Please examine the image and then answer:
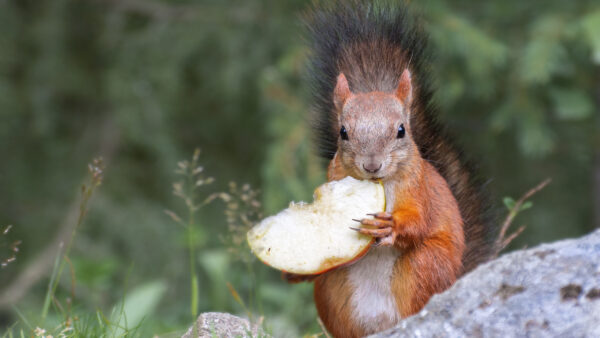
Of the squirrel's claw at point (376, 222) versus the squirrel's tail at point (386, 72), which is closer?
the squirrel's claw at point (376, 222)

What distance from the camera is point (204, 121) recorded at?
4.07 m

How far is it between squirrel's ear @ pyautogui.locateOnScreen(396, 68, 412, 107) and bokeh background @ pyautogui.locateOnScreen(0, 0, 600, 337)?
105 cm

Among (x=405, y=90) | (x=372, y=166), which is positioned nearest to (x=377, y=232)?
(x=372, y=166)

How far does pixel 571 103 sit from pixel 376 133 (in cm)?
165

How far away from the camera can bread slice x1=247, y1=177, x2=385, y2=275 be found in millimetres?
1511

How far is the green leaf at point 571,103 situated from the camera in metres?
2.90

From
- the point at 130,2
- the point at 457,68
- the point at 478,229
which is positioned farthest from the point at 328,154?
the point at 130,2

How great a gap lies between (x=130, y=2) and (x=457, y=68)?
1582 millimetres

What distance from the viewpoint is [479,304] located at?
130 centimetres

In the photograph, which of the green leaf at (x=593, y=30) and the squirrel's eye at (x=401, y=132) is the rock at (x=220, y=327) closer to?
the squirrel's eye at (x=401, y=132)

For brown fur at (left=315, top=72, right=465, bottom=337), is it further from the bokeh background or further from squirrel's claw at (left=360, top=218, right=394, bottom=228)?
the bokeh background

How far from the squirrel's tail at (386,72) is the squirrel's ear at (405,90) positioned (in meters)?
0.09

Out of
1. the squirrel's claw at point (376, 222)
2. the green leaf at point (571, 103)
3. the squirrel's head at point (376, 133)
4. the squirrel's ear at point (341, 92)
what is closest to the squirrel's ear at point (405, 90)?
the squirrel's head at point (376, 133)

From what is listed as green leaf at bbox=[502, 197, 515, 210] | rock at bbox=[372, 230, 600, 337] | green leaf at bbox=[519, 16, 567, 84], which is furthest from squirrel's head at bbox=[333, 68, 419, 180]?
green leaf at bbox=[519, 16, 567, 84]
